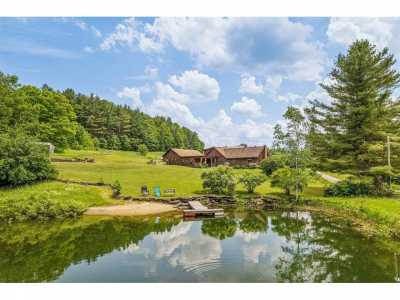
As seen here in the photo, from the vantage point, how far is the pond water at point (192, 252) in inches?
341

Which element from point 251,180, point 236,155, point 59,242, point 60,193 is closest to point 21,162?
point 60,193

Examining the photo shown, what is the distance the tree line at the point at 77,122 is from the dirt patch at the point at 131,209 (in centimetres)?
1212

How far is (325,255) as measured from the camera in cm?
1084

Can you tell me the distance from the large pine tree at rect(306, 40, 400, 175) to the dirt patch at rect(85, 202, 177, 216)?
1374cm

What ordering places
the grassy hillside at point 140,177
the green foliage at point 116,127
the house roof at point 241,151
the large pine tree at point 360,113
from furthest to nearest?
the green foliage at point 116,127
the house roof at point 241,151
the grassy hillside at point 140,177
the large pine tree at point 360,113

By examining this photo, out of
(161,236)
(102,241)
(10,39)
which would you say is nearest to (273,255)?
(161,236)

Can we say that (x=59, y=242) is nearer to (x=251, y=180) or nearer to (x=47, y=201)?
(x=47, y=201)

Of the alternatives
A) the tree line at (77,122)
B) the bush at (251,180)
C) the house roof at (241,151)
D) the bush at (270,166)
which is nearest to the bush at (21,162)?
the tree line at (77,122)

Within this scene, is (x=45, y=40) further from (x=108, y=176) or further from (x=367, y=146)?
(x=367, y=146)

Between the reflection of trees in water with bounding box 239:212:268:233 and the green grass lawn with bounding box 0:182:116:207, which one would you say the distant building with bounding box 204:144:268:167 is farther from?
the green grass lawn with bounding box 0:182:116:207

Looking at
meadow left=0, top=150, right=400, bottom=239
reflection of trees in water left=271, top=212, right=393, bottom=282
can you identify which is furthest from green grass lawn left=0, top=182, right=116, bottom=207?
reflection of trees in water left=271, top=212, right=393, bottom=282

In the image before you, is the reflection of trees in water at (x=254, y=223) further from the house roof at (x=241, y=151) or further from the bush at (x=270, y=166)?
the house roof at (x=241, y=151)

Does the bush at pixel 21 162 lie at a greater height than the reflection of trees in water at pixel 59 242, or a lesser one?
greater

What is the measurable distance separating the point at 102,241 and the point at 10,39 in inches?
618
